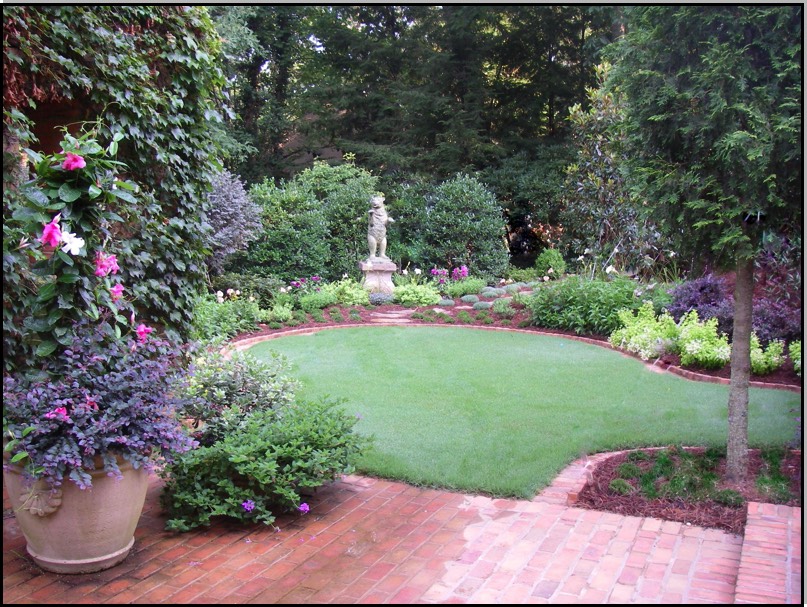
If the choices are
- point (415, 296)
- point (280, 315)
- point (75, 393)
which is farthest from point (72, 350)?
point (415, 296)

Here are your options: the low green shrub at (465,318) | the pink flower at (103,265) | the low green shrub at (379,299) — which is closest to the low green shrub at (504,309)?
the low green shrub at (465,318)

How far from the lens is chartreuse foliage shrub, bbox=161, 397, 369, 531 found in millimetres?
3607

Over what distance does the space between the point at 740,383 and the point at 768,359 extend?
3.29m

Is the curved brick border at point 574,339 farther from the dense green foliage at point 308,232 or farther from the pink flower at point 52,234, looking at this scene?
the dense green foliage at point 308,232

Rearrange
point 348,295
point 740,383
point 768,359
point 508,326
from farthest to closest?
point 348,295 < point 508,326 < point 768,359 < point 740,383

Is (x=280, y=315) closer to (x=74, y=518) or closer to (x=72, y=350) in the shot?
(x=72, y=350)

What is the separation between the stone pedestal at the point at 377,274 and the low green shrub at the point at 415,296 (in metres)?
0.56

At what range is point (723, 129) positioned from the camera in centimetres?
363

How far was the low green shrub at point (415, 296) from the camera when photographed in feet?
42.2

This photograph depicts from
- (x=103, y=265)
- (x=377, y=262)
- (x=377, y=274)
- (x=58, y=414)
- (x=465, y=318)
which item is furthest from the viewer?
(x=377, y=274)

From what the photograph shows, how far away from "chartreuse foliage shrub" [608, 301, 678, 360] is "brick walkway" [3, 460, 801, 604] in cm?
465

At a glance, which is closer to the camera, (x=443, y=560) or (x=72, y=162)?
(x=72, y=162)

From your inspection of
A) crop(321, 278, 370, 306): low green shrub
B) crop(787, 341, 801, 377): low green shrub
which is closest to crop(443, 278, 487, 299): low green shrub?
crop(321, 278, 370, 306): low green shrub

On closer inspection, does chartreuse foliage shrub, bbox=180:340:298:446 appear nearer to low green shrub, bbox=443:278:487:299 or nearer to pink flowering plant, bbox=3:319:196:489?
pink flowering plant, bbox=3:319:196:489
